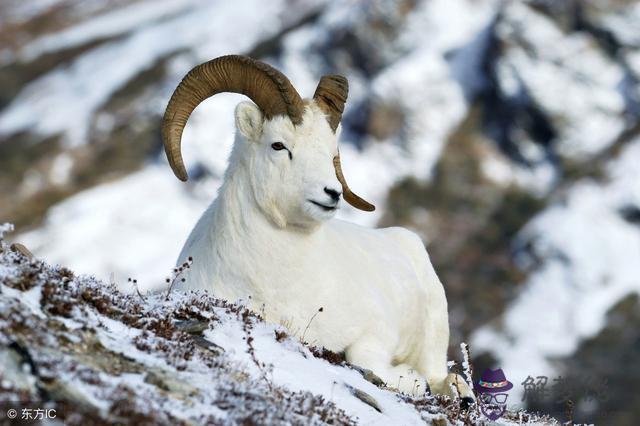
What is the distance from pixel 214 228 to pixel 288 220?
960mm

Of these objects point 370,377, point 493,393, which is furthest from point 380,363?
point 493,393

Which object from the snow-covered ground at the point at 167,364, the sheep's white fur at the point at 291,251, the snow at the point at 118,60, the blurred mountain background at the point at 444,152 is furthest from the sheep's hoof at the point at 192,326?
the snow at the point at 118,60

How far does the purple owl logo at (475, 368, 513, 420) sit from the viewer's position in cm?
1109

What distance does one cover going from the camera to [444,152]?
13288 cm

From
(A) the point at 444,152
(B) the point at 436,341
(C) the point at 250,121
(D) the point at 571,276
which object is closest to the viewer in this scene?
(C) the point at 250,121

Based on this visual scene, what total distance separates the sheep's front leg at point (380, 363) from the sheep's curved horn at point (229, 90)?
2.62 metres

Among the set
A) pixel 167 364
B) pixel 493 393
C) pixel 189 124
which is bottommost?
pixel 167 364

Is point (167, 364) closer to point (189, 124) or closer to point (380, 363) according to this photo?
point (380, 363)

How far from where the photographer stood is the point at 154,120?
14138cm

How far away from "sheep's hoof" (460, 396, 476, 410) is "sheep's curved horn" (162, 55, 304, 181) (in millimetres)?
3516

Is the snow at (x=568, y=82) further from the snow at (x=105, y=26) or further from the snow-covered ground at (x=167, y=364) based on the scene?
the snow-covered ground at (x=167, y=364)

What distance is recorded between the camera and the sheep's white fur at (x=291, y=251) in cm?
1226

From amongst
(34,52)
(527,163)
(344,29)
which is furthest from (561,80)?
(34,52)

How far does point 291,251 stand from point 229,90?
6.64 ft
